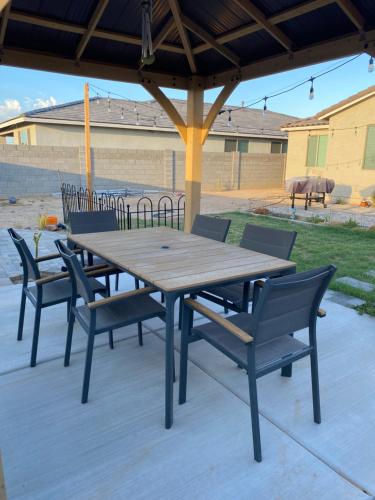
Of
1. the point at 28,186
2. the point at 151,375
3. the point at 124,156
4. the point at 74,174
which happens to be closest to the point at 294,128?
the point at 124,156

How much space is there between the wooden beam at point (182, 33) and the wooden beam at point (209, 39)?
7 cm

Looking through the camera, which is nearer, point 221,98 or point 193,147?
point 221,98

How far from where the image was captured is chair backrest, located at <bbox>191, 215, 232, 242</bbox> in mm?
3319

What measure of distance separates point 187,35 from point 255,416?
4.18 meters

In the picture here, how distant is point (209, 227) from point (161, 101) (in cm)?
228

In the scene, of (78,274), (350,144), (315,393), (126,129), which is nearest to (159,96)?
(78,274)

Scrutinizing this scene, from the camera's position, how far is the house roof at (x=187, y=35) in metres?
3.25

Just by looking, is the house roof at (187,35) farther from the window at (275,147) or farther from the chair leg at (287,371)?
the window at (275,147)

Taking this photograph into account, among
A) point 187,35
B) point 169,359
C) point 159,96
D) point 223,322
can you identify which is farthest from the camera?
point 159,96

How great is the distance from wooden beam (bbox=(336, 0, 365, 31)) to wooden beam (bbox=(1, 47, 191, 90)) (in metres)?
2.47

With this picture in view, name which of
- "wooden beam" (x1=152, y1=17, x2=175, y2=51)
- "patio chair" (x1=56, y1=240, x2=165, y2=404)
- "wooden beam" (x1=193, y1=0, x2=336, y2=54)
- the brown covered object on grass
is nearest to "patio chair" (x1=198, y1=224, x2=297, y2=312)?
"patio chair" (x1=56, y1=240, x2=165, y2=404)

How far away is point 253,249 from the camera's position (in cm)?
301

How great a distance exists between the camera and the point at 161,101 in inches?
189

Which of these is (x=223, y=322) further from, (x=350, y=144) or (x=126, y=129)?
(x=126, y=129)
